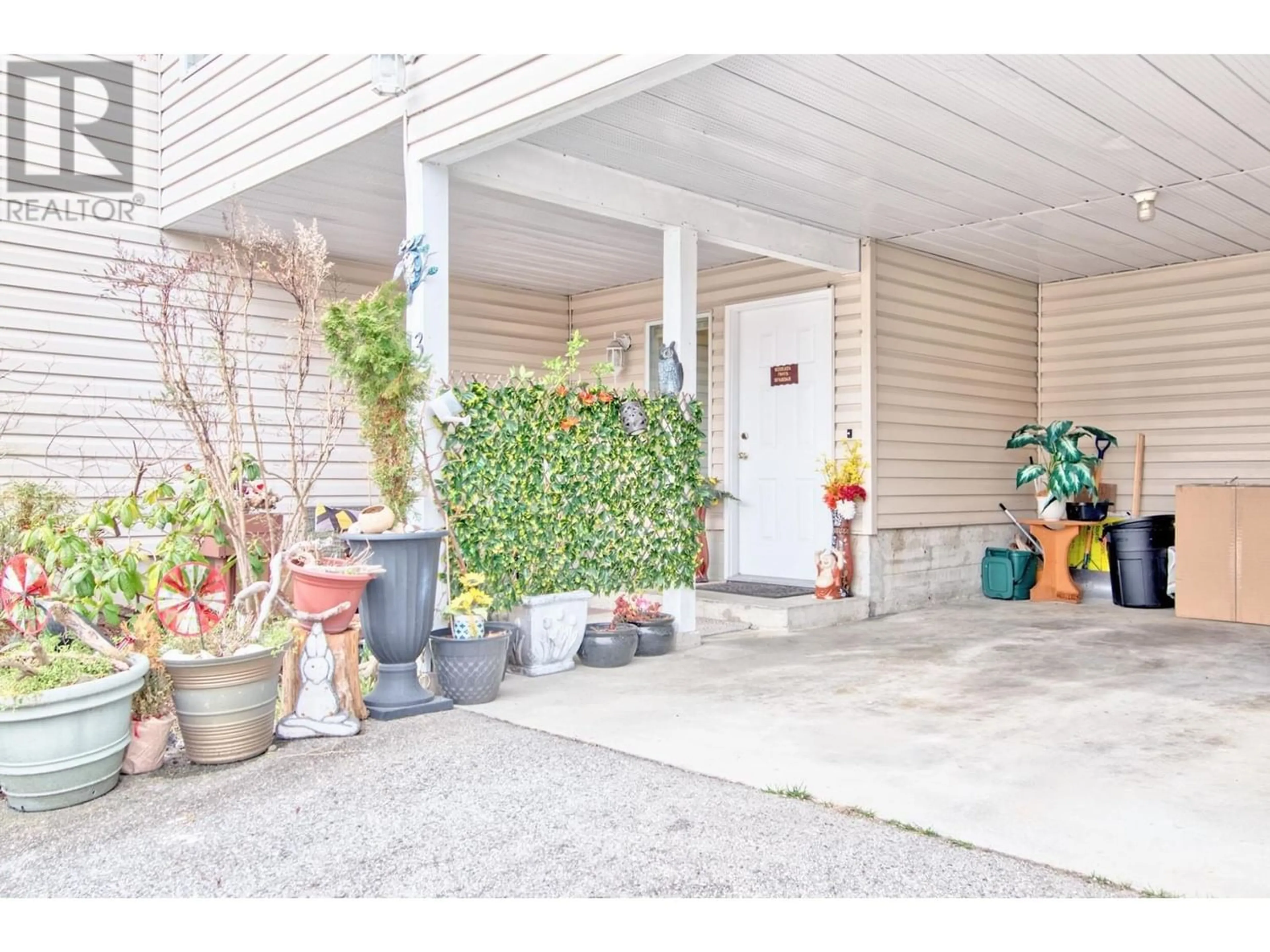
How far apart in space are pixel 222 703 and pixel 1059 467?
6.15 meters

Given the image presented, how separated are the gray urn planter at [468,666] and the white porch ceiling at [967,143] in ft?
7.95

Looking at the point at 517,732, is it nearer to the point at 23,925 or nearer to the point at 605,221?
the point at 23,925

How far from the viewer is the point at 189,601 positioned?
4566 mm

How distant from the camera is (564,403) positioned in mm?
4887

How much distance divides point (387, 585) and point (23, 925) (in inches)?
74.6

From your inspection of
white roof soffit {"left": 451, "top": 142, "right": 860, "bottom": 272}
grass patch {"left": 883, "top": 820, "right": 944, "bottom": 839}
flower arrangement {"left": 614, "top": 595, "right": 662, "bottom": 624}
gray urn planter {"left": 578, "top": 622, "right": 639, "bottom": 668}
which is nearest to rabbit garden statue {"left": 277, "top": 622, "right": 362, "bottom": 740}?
gray urn planter {"left": 578, "top": 622, "right": 639, "bottom": 668}

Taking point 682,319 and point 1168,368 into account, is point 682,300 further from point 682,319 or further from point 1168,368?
point 1168,368

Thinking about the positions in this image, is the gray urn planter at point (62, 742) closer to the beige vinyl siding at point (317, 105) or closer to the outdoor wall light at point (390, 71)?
the beige vinyl siding at point (317, 105)

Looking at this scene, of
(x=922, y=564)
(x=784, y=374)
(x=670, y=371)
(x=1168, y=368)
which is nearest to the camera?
(x=670, y=371)

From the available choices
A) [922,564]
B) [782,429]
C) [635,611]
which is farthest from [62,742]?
[922,564]

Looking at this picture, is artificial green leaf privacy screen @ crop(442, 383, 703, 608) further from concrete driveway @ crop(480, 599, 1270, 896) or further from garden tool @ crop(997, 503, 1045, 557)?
garden tool @ crop(997, 503, 1045, 557)

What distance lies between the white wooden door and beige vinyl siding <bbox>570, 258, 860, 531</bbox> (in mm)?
76

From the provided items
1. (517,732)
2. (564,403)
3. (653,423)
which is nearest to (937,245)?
(653,423)

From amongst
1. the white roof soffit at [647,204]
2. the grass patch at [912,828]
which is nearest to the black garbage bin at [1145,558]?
the white roof soffit at [647,204]
